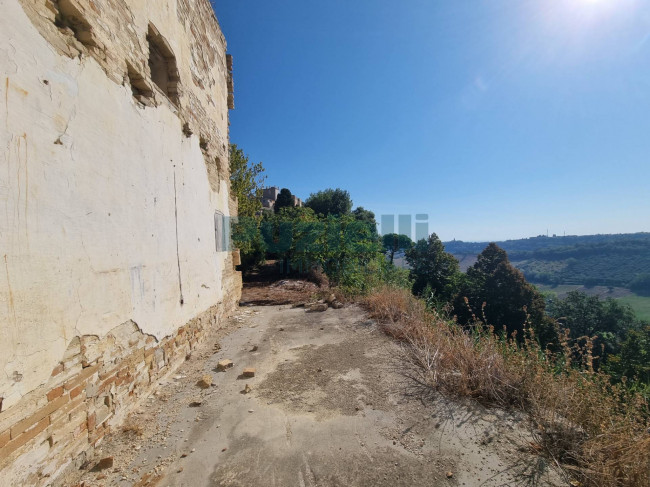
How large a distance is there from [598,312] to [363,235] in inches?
1022

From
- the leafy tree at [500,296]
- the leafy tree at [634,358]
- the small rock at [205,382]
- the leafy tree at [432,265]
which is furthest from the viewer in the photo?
the leafy tree at [432,265]

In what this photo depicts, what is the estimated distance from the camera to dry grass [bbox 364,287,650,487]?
5.43ft

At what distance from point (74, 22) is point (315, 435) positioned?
3.71 meters

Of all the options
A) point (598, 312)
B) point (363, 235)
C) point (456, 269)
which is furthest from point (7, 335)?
point (598, 312)

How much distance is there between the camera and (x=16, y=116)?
159cm

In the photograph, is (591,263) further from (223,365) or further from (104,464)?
(104,464)

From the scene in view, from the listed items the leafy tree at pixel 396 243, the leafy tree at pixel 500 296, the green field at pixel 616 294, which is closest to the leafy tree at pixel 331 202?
the leafy tree at pixel 396 243

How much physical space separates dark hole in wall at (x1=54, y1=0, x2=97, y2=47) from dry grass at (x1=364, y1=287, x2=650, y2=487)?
14.1ft

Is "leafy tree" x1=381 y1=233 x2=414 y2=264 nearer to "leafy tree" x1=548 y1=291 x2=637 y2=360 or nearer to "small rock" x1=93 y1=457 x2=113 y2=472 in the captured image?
"leafy tree" x1=548 y1=291 x2=637 y2=360

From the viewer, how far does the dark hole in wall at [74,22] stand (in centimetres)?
203

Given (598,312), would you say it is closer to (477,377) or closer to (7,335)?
(477,377)

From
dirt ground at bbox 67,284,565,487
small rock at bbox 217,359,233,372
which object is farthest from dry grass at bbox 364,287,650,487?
small rock at bbox 217,359,233,372

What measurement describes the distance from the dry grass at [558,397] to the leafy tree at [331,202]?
773 inches

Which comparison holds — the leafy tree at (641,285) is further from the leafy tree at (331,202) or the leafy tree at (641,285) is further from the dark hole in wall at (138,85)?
the dark hole in wall at (138,85)
